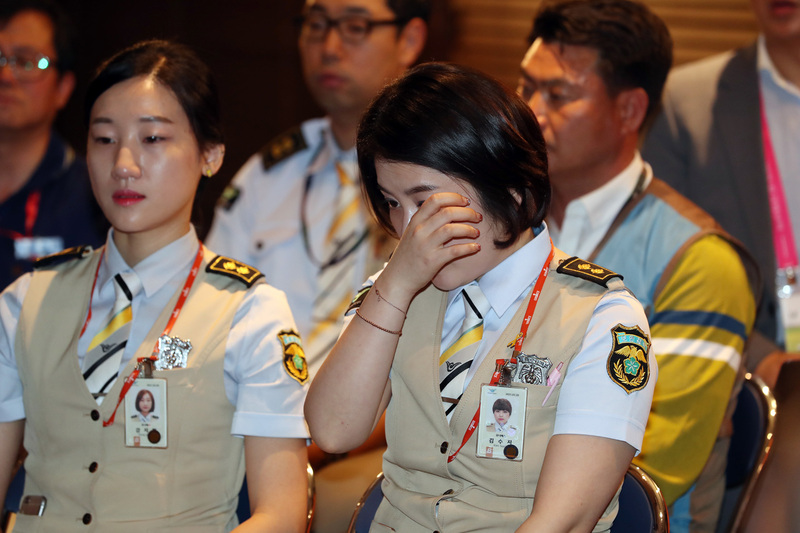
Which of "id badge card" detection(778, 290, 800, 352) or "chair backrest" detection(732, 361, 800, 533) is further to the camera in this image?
"id badge card" detection(778, 290, 800, 352)

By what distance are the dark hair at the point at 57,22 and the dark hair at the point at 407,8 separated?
127 centimetres

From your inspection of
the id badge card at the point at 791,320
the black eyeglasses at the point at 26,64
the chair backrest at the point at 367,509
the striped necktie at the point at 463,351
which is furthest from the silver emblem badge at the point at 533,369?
the black eyeglasses at the point at 26,64

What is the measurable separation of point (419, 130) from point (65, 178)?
225 cm

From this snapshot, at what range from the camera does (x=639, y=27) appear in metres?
2.50

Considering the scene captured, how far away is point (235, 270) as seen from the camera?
199 centimetres

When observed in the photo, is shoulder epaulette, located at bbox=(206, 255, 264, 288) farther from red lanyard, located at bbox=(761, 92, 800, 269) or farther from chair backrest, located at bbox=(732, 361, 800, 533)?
red lanyard, located at bbox=(761, 92, 800, 269)

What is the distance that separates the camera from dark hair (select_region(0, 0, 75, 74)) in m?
3.23

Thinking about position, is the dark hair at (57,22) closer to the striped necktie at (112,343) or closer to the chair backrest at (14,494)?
the striped necktie at (112,343)

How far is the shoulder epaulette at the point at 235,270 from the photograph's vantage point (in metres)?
1.95

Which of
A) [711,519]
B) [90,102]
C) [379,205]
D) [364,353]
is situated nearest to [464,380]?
[364,353]

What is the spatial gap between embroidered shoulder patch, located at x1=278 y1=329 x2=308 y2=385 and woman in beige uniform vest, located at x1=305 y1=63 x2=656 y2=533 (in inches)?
7.7

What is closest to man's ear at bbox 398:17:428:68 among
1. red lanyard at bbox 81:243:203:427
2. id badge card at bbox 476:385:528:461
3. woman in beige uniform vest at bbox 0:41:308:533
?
woman in beige uniform vest at bbox 0:41:308:533

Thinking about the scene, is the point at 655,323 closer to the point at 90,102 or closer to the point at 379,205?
the point at 379,205

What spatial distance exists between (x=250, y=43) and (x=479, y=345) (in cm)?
367
